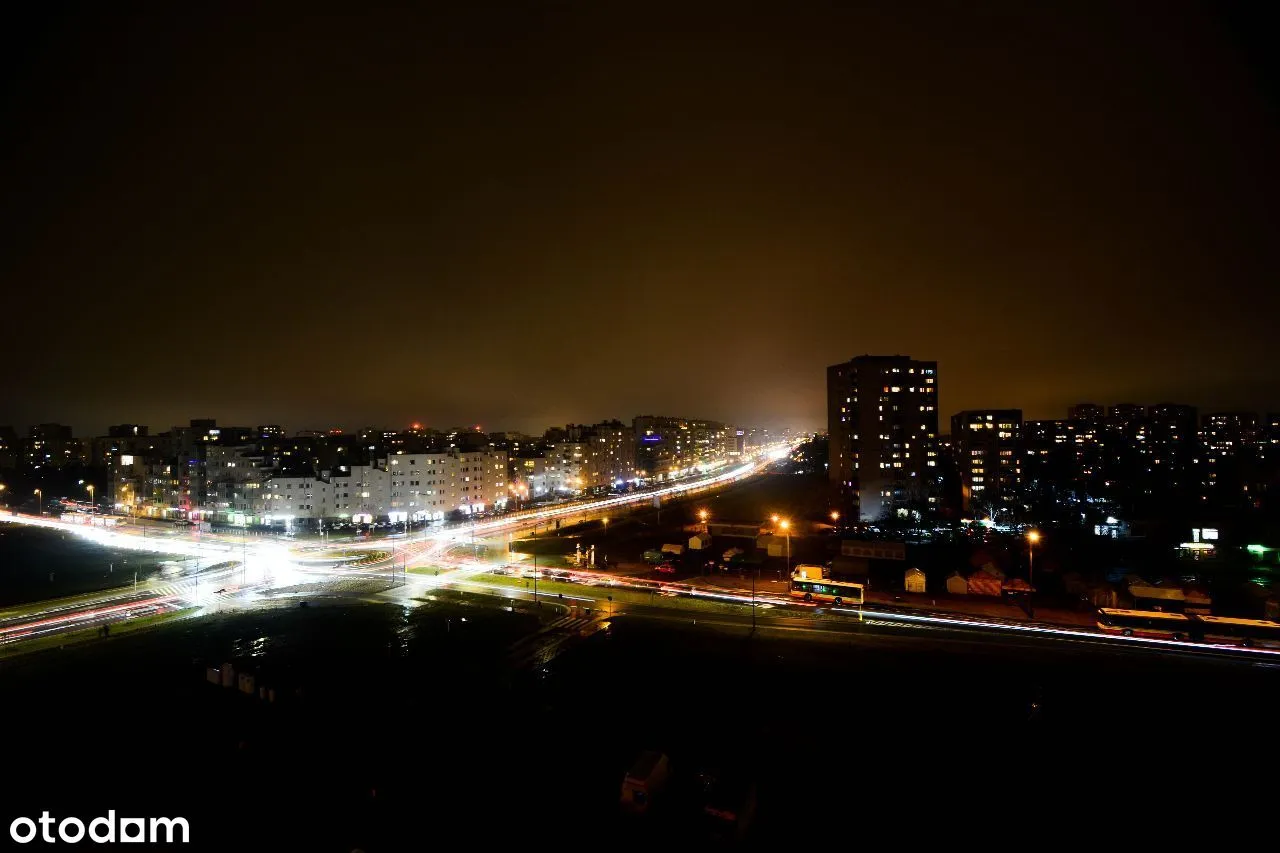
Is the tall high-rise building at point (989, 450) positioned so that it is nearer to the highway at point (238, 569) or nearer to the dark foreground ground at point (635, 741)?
the highway at point (238, 569)

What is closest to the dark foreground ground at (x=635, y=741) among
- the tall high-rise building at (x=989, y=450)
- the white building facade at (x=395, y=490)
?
the white building facade at (x=395, y=490)

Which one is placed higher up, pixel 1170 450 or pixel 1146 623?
pixel 1170 450

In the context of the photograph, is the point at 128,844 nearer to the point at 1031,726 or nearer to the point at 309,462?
the point at 1031,726

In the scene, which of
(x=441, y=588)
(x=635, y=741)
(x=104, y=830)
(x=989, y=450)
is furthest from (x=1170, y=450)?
(x=104, y=830)

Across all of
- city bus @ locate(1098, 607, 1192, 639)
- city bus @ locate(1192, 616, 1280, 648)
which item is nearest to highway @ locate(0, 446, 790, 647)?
city bus @ locate(1098, 607, 1192, 639)

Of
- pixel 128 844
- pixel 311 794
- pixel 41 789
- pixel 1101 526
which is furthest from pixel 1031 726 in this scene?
pixel 1101 526

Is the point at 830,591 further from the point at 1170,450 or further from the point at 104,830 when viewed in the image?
the point at 1170,450

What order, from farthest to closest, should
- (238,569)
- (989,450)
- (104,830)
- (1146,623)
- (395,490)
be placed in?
(989,450), (395,490), (238,569), (1146,623), (104,830)
